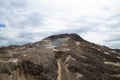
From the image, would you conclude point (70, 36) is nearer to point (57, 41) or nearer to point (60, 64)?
point (57, 41)

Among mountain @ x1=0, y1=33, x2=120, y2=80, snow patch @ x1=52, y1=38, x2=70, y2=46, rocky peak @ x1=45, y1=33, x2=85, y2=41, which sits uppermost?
rocky peak @ x1=45, y1=33, x2=85, y2=41

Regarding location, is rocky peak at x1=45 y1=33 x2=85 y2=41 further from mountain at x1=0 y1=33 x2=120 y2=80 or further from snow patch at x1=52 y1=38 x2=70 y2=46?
mountain at x1=0 y1=33 x2=120 y2=80

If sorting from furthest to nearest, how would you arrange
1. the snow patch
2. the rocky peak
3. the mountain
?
the rocky peak, the snow patch, the mountain

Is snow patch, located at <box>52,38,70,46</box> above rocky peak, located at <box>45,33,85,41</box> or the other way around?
the other way around

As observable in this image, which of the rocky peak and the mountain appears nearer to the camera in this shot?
the mountain

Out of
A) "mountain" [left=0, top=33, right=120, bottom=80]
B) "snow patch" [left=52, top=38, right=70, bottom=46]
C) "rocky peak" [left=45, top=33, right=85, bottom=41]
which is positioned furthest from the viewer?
"rocky peak" [left=45, top=33, right=85, bottom=41]

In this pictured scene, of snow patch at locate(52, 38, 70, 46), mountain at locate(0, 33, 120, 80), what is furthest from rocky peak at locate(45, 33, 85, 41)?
mountain at locate(0, 33, 120, 80)

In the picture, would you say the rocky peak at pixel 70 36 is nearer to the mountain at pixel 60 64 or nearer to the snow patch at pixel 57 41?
the snow patch at pixel 57 41

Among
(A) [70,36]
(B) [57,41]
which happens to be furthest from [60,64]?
(A) [70,36]

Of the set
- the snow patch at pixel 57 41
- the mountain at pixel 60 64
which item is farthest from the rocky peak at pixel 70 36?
the mountain at pixel 60 64
